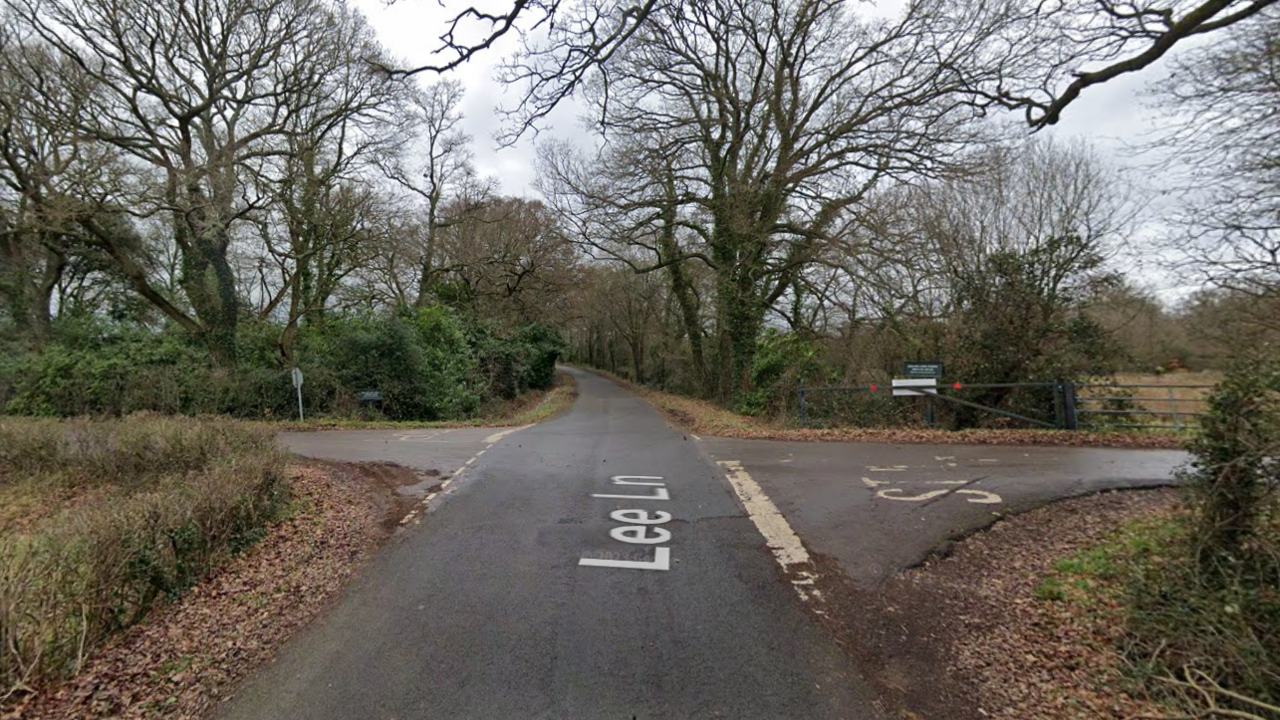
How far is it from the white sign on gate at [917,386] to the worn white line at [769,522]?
6.13 meters

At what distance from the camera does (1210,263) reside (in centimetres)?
909

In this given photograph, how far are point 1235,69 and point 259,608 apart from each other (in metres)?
11.6

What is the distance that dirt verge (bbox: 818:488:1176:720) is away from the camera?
2840 mm

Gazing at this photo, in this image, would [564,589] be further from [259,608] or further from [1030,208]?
[1030,208]

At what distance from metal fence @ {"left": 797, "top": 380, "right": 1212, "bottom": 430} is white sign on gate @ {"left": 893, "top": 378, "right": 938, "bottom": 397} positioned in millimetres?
124

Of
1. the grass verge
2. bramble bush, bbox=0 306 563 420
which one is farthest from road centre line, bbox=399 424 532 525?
bramble bush, bbox=0 306 563 420

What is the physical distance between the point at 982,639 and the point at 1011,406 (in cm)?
1061

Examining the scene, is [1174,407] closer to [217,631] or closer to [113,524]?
[217,631]

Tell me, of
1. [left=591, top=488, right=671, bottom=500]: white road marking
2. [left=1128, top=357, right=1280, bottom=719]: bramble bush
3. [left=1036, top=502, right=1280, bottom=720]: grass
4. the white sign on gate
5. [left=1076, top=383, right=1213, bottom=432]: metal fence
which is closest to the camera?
[left=1036, top=502, right=1280, bottom=720]: grass

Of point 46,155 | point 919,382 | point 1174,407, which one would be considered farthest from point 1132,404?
point 46,155

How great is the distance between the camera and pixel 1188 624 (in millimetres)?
2988

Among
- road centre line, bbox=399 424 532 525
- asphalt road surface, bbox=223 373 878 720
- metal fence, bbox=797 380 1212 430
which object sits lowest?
asphalt road surface, bbox=223 373 878 720

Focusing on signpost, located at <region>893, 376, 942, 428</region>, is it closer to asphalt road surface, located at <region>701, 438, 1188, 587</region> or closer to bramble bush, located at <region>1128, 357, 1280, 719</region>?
asphalt road surface, located at <region>701, 438, 1188, 587</region>

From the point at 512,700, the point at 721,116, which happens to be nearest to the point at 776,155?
the point at 721,116
